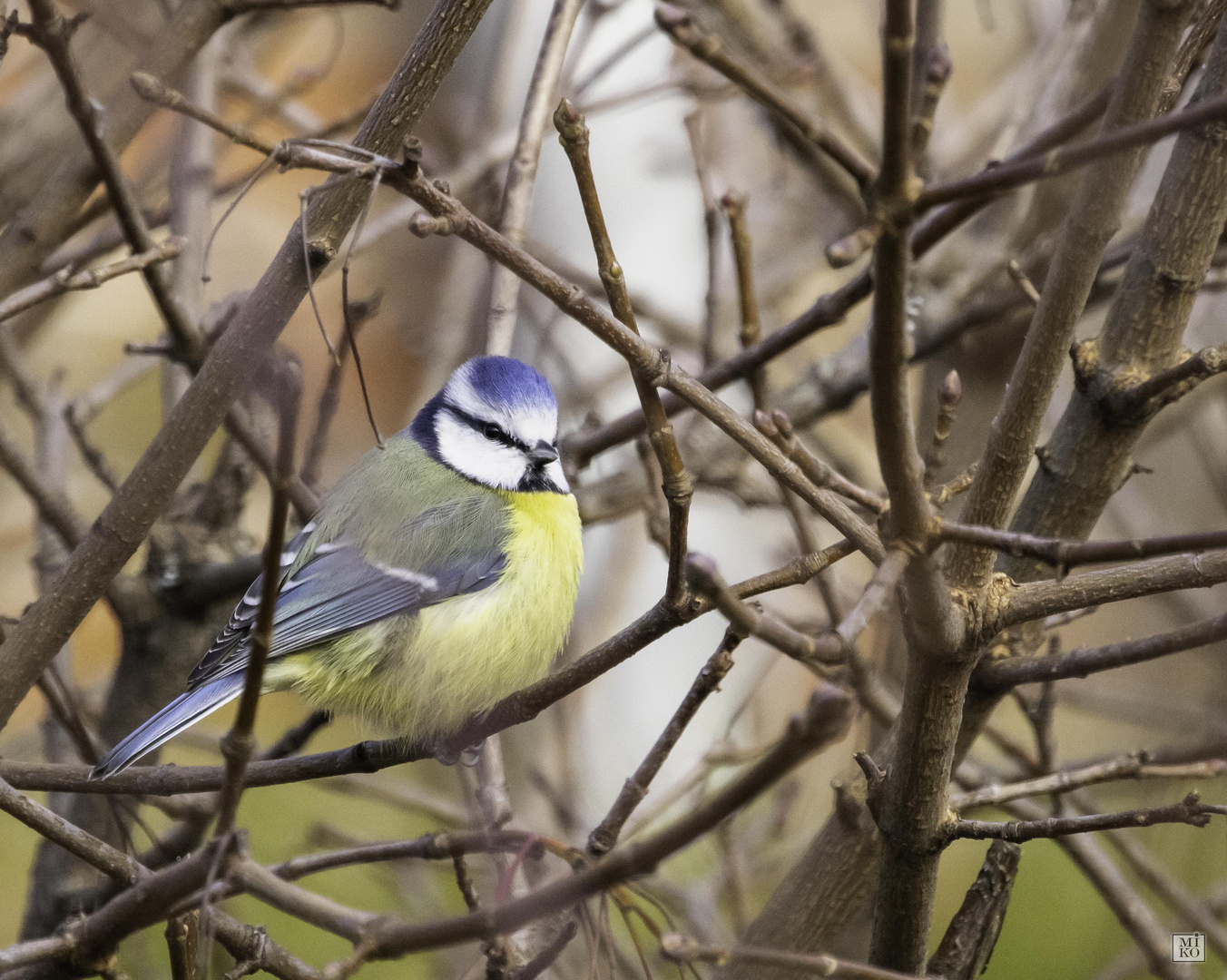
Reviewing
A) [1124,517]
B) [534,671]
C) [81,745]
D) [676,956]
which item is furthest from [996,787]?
[1124,517]

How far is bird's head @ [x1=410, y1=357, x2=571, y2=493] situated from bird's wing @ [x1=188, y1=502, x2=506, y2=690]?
177 mm

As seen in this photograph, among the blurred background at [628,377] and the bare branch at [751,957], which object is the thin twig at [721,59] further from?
the blurred background at [628,377]

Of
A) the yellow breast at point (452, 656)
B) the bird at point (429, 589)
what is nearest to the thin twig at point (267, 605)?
the bird at point (429, 589)

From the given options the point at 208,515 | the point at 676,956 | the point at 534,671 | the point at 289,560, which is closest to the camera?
the point at 676,956

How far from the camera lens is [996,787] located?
5.01 feet

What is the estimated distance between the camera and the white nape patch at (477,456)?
8.28ft

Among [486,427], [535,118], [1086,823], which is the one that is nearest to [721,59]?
[1086,823]

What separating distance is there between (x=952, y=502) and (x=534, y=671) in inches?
38.0

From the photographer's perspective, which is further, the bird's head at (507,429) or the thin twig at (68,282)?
the bird's head at (507,429)

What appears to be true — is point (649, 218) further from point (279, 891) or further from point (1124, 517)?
point (279, 891)

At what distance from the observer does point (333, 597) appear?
222 centimetres

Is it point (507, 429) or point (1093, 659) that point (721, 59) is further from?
point (507, 429)

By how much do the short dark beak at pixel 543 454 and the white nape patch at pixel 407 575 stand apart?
1.25 feet

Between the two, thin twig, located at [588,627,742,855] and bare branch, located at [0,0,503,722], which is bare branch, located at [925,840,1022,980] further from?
bare branch, located at [0,0,503,722]
